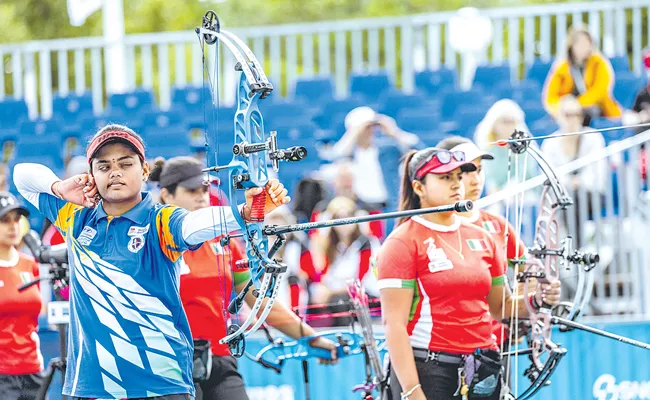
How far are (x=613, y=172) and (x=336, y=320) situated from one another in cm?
273

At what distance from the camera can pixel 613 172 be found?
861 centimetres

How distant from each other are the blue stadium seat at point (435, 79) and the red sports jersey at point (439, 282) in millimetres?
7378

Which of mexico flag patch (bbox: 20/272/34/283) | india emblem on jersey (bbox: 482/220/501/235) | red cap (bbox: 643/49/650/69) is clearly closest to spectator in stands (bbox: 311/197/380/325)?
mexico flag patch (bbox: 20/272/34/283)

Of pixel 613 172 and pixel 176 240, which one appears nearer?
pixel 176 240

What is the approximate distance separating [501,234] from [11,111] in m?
9.54

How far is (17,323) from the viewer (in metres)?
5.82

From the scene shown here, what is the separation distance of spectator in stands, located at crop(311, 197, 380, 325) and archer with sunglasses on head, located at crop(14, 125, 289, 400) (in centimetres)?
387

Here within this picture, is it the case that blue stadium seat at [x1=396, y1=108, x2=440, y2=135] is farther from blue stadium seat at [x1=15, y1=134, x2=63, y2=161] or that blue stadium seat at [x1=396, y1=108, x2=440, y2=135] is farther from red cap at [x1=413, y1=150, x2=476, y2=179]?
red cap at [x1=413, y1=150, x2=476, y2=179]

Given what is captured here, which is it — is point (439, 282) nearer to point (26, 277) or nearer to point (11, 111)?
point (26, 277)

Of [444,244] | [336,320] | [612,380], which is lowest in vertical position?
[612,380]

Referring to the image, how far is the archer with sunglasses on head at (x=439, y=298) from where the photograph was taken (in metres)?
4.72

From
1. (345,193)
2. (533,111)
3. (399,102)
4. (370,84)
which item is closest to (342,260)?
(345,193)

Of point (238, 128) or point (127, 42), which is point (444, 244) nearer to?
point (238, 128)

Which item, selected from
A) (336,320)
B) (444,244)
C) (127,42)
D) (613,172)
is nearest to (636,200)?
(613,172)
